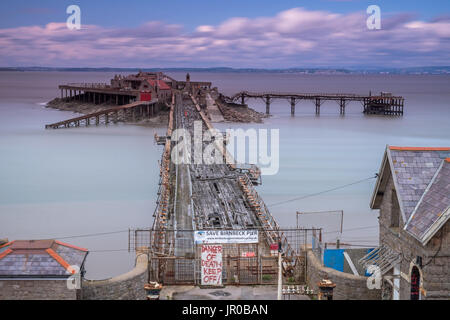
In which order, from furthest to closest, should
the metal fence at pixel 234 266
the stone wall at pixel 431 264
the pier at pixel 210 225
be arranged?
1. the pier at pixel 210 225
2. the metal fence at pixel 234 266
3. the stone wall at pixel 431 264

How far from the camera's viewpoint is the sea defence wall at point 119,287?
1291 cm

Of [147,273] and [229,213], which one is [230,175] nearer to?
[229,213]

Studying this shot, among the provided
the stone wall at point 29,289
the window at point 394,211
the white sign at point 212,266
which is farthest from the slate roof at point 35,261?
the window at point 394,211

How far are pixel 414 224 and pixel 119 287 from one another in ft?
21.3

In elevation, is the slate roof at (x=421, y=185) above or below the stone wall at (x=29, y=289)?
above

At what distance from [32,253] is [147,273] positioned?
11.1 feet

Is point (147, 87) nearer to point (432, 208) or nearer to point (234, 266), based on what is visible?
point (234, 266)

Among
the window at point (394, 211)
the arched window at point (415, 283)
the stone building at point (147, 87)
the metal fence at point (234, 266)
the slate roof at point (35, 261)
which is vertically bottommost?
the metal fence at point (234, 266)

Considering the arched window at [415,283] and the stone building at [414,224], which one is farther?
the arched window at [415,283]

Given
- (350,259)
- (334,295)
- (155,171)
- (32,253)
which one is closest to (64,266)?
(32,253)

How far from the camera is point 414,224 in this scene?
469 inches

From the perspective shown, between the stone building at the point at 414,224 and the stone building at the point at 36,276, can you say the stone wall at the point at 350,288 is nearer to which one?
the stone building at the point at 414,224

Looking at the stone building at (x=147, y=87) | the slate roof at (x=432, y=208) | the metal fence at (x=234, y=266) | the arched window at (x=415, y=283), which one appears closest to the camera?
the slate roof at (x=432, y=208)

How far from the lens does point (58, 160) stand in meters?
45.7
